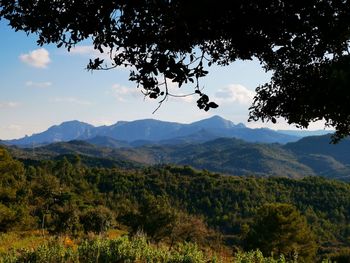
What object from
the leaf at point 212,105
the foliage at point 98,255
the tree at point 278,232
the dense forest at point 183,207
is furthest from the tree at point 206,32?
the tree at point 278,232

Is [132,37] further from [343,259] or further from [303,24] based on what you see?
[343,259]

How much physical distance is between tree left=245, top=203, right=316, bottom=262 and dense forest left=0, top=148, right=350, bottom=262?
0.13 m

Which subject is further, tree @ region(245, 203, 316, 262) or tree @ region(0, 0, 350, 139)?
tree @ region(245, 203, 316, 262)

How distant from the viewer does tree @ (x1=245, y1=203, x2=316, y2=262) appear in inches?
2088

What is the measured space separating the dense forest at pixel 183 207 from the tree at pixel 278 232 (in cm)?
13

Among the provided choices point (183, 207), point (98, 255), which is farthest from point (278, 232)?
point (183, 207)

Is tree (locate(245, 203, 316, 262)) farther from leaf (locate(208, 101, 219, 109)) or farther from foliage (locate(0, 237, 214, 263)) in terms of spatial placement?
leaf (locate(208, 101, 219, 109))

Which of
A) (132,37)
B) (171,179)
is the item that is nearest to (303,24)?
(132,37)

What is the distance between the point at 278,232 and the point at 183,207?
61.3 metres

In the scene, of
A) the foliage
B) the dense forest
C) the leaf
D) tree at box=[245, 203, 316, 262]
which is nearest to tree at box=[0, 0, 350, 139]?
the leaf

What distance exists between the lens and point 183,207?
374ft

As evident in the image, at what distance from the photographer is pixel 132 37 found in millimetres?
5398

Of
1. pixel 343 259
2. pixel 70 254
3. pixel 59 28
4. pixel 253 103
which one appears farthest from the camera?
pixel 343 259

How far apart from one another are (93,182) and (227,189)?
39.2 m
